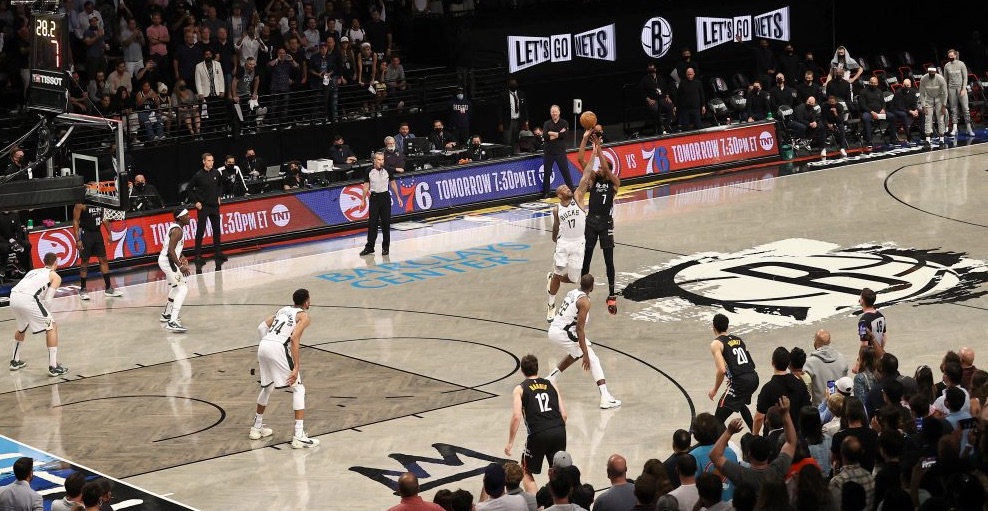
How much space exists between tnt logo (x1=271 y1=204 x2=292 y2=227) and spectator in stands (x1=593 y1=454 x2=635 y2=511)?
1771 centimetres

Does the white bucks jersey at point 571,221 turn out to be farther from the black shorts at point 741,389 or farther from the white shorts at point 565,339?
the black shorts at point 741,389

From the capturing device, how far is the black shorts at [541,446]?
44.0 ft

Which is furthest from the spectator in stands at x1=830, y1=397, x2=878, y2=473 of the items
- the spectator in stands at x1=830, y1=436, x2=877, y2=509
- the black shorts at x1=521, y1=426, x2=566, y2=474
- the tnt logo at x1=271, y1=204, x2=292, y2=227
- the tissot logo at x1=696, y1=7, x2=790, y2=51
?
the tissot logo at x1=696, y1=7, x2=790, y2=51

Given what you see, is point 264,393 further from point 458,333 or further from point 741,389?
point 741,389

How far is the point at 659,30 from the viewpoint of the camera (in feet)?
126

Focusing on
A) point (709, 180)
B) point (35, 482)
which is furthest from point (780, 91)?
point (35, 482)

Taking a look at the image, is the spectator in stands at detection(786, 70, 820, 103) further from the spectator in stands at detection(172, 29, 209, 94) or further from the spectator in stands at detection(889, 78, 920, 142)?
the spectator in stands at detection(172, 29, 209, 94)

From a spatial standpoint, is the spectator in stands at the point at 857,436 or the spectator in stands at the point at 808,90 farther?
the spectator in stands at the point at 808,90

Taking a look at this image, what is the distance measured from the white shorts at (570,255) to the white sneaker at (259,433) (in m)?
5.65

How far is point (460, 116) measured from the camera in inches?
1305

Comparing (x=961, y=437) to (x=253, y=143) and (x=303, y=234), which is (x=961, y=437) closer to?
(x=303, y=234)

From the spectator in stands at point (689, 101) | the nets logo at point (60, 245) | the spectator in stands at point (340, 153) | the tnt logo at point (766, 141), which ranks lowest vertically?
the nets logo at point (60, 245)

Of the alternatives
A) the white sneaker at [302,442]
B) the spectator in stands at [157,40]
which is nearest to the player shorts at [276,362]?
the white sneaker at [302,442]

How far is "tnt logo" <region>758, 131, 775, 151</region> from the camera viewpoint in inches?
1355
